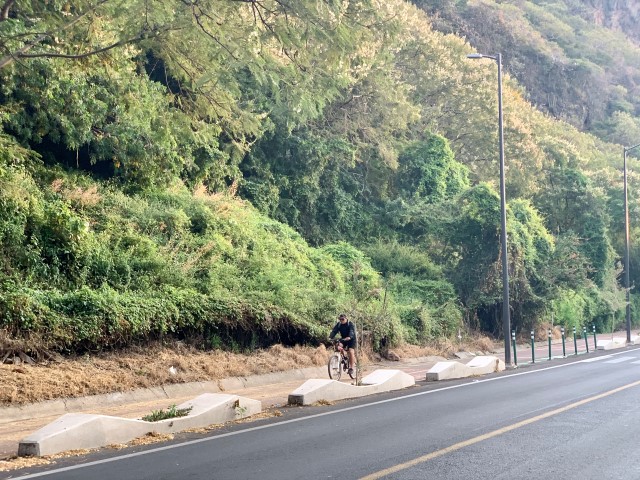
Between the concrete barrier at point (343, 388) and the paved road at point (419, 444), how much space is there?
475 mm

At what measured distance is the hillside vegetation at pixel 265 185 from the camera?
573 inches

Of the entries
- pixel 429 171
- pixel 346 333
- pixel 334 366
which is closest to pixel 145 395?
pixel 334 366

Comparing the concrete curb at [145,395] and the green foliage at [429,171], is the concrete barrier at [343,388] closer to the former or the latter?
the concrete curb at [145,395]

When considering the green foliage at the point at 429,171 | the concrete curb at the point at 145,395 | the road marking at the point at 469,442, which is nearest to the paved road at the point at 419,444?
the road marking at the point at 469,442

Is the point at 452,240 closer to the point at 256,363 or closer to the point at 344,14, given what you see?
the point at 256,363

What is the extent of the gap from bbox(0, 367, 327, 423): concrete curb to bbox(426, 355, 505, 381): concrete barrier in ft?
10.4

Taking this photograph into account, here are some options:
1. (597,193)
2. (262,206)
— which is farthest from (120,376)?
(597,193)

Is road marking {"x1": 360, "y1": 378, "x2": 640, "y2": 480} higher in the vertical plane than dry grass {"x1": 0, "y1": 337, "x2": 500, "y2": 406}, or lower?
lower

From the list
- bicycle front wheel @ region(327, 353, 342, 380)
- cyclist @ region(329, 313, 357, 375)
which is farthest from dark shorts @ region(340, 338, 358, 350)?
bicycle front wheel @ region(327, 353, 342, 380)

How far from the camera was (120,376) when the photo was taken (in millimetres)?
16594

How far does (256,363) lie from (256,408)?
631 cm

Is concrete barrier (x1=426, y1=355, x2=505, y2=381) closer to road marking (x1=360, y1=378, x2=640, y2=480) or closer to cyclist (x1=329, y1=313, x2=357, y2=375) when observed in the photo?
cyclist (x1=329, y1=313, x2=357, y2=375)

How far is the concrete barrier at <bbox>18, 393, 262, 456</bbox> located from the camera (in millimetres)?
10430

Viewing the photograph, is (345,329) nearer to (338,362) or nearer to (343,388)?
(338,362)
